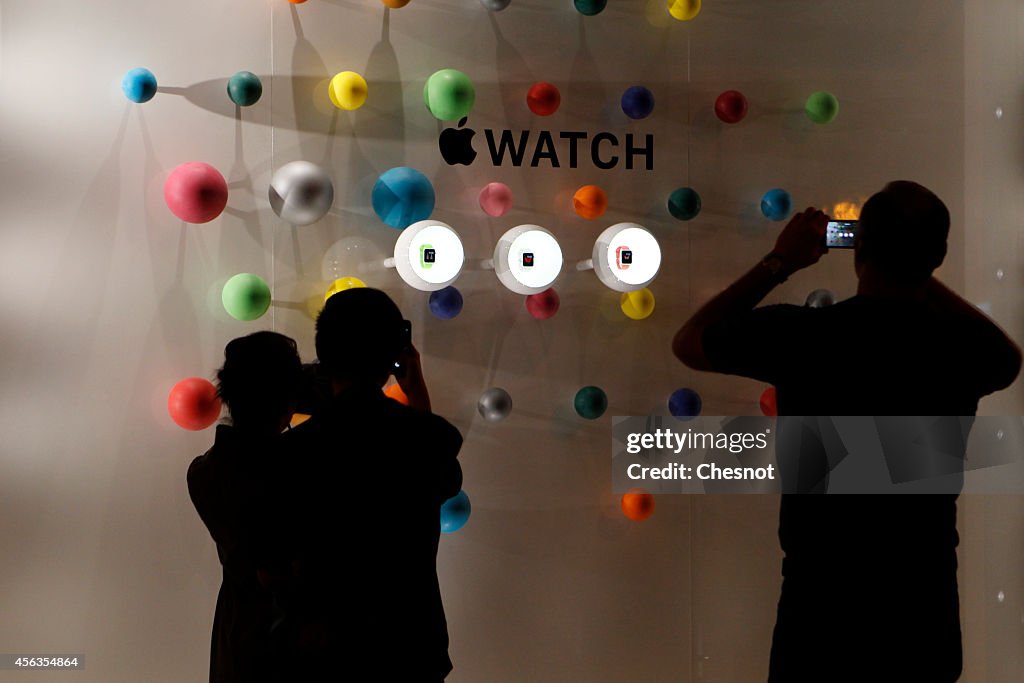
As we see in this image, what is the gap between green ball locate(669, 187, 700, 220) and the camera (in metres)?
2.23

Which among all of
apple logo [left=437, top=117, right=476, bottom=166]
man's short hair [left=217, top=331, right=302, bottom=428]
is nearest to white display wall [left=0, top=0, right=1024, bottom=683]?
apple logo [left=437, top=117, right=476, bottom=166]

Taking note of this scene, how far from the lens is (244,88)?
2080 mm

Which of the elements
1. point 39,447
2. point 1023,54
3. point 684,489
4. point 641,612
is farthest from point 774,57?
point 39,447

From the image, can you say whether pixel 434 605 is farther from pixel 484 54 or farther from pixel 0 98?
pixel 0 98

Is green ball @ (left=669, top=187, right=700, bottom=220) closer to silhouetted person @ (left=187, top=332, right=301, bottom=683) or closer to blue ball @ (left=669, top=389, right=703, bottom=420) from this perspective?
blue ball @ (left=669, top=389, right=703, bottom=420)

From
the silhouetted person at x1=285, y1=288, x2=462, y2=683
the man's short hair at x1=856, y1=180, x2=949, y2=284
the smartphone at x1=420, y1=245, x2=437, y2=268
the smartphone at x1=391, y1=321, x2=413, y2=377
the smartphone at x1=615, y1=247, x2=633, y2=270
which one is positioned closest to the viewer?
the silhouetted person at x1=285, y1=288, x2=462, y2=683

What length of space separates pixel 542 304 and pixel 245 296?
2.44 feet

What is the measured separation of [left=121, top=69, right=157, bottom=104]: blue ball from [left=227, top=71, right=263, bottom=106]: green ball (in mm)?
187

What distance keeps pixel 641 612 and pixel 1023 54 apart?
1878mm

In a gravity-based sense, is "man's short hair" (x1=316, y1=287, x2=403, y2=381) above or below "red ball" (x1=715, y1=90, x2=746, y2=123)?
below

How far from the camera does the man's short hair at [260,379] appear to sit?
1.76 m

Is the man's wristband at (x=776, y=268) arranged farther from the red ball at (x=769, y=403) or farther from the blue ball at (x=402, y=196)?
the blue ball at (x=402, y=196)

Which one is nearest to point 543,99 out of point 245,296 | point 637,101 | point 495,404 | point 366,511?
point 637,101

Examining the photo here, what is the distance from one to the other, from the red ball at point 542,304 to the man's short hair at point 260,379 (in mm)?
659
